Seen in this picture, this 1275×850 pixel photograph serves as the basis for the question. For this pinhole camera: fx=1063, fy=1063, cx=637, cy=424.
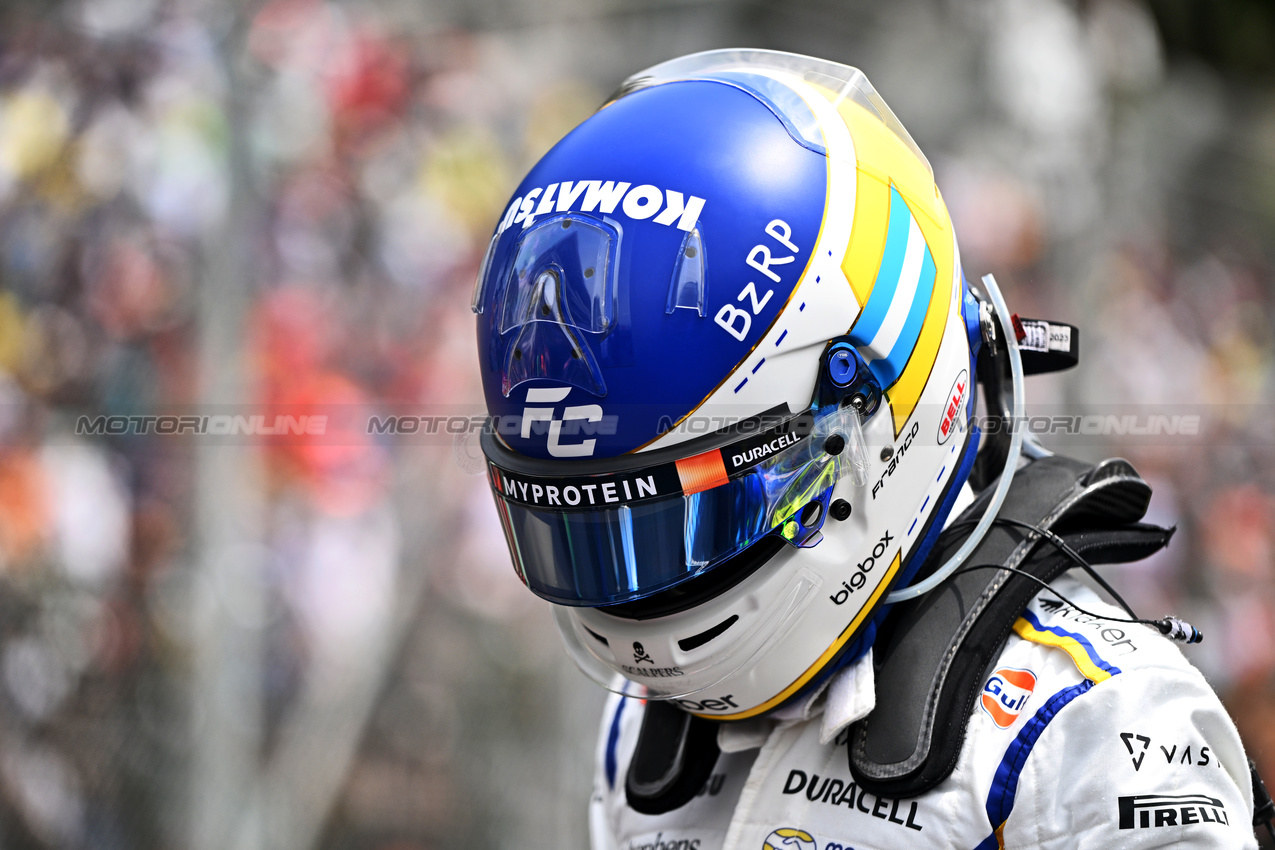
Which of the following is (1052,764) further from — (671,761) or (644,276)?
(644,276)

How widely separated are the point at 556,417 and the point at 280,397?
2341 millimetres

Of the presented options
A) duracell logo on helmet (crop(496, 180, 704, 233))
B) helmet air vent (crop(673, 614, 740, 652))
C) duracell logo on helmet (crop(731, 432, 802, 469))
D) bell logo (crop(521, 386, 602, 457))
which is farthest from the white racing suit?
duracell logo on helmet (crop(496, 180, 704, 233))

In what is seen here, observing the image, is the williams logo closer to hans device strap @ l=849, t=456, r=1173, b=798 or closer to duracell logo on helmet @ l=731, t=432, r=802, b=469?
hans device strap @ l=849, t=456, r=1173, b=798

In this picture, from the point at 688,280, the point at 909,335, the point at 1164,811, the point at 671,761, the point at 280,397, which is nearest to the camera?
the point at 1164,811

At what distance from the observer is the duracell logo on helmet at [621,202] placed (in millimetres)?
1140

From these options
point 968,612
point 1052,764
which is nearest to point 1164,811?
point 1052,764

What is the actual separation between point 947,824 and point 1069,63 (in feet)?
16.1

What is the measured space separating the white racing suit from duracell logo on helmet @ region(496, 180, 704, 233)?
558 mm

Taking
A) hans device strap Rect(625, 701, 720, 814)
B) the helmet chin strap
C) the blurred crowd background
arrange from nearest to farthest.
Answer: the helmet chin strap, hans device strap Rect(625, 701, 720, 814), the blurred crowd background

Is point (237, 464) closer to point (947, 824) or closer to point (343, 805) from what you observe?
point (343, 805)

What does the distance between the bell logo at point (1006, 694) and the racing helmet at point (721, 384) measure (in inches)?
6.1

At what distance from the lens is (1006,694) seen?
114 centimetres

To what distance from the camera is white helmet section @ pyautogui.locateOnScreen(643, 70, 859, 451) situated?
114 cm

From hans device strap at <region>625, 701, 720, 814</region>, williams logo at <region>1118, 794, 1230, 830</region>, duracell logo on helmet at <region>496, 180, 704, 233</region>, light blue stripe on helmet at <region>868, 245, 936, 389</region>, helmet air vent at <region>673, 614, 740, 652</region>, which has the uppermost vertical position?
duracell logo on helmet at <region>496, 180, 704, 233</region>
